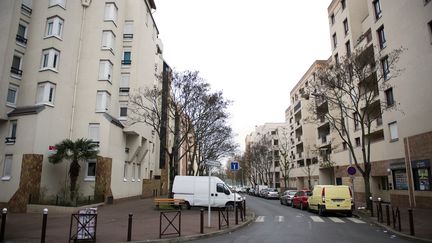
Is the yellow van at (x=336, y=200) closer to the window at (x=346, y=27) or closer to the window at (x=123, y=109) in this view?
the window at (x=123, y=109)

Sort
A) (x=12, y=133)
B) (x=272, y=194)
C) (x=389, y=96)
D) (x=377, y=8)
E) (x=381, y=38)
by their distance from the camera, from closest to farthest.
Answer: (x=12, y=133) < (x=389, y=96) < (x=381, y=38) < (x=377, y=8) < (x=272, y=194)

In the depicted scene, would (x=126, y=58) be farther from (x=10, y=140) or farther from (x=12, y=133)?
(x=10, y=140)

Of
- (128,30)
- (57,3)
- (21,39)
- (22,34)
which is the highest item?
(128,30)

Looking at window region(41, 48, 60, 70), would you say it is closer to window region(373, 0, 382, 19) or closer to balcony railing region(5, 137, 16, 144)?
balcony railing region(5, 137, 16, 144)

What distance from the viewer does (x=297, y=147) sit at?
7100 cm

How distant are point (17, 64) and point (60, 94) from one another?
4.18m

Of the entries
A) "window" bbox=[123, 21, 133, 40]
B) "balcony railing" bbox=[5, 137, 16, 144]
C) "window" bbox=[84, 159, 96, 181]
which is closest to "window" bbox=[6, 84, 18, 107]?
"balcony railing" bbox=[5, 137, 16, 144]

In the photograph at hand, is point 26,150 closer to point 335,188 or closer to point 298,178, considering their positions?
point 335,188

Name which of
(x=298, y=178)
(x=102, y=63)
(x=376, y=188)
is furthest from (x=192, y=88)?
(x=298, y=178)

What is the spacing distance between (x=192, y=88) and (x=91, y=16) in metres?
11.4

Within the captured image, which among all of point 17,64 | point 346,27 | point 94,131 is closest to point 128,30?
point 17,64

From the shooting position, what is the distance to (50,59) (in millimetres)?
26297

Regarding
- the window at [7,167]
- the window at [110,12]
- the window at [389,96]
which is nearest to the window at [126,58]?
→ the window at [110,12]

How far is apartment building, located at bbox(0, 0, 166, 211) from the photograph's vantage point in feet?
78.3
